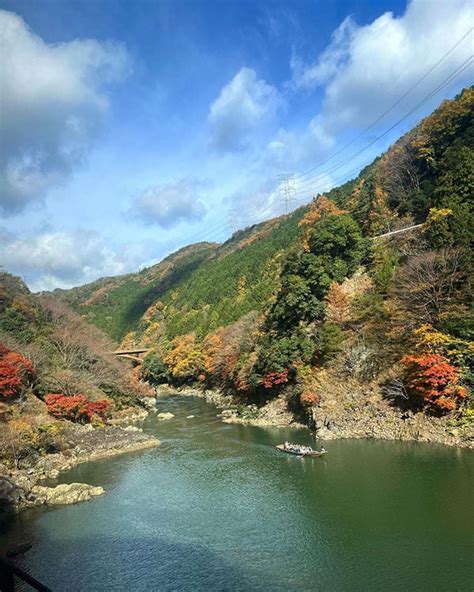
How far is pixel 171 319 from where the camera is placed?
9469 centimetres

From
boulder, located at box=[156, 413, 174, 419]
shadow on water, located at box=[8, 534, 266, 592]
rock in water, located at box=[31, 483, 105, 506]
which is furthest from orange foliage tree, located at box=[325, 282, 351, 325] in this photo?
shadow on water, located at box=[8, 534, 266, 592]

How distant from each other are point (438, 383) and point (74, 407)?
2816cm

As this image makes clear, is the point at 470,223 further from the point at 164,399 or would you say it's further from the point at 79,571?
the point at 164,399

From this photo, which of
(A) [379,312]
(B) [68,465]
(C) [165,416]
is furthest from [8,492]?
(A) [379,312]

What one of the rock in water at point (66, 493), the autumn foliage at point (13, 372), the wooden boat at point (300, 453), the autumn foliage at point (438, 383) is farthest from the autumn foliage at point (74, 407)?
the autumn foliage at point (438, 383)

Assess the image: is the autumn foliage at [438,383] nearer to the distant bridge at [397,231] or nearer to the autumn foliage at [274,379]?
the autumn foliage at [274,379]

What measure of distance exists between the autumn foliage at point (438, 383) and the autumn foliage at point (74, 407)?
2648 centimetres

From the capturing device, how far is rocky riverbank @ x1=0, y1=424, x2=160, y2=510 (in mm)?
24547

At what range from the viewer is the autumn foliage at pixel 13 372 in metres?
35.0

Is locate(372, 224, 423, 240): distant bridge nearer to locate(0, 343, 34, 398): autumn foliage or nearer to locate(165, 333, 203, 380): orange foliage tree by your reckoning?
locate(165, 333, 203, 380): orange foliage tree

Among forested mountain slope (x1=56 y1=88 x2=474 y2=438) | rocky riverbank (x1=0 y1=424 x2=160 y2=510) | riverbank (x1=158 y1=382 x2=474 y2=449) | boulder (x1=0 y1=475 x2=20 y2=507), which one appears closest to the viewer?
boulder (x1=0 y1=475 x2=20 y2=507)

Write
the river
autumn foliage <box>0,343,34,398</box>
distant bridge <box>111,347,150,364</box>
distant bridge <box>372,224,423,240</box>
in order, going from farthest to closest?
distant bridge <box>111,347,150,364</box> → distant bridge <box>372,224,423,240</box> → autumn foliage <box>0,343,34,398</box> → the river

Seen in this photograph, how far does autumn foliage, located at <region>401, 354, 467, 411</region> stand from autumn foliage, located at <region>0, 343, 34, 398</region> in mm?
29360

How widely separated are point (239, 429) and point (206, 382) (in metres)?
26.2
